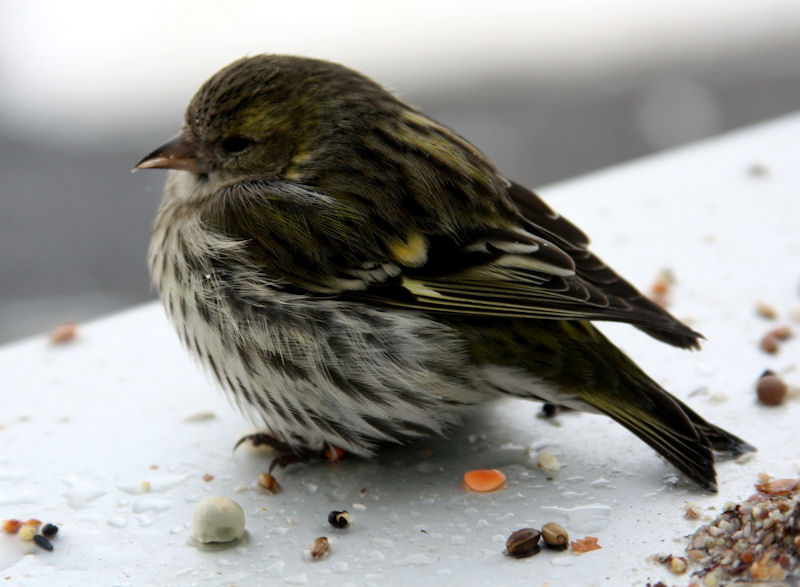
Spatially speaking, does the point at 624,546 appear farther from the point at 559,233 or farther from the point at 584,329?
the point at 559,233

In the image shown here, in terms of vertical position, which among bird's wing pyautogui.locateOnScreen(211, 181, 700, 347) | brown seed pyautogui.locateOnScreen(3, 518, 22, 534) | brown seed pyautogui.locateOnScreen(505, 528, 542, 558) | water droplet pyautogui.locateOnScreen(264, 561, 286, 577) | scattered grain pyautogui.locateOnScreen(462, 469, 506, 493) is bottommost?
brown seed pyautogui.locateOnScreen(3, 518, 22, 534)

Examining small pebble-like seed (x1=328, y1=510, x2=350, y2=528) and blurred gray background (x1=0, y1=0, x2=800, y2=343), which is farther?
blurred gray background (x1=0, y1=0, x2=800, y2=343)

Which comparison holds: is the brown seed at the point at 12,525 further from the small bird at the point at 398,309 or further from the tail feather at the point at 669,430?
the tail feather at the point at 669,430

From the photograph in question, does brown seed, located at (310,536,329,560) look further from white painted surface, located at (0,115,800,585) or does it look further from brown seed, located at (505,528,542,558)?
brown seed, located at (505,528,542,558)

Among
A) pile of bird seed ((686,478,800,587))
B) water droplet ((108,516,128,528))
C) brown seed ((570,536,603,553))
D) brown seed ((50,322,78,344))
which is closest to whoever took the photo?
pile of bird seed ((686,478,800,587))

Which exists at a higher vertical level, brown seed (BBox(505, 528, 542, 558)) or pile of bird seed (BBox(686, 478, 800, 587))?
pile of bird seed (BBox(686, 478, 800, 587))

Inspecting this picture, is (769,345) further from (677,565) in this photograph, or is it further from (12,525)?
(12,525)

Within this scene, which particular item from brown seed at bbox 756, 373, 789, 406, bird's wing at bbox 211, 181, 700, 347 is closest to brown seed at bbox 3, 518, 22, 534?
bird's wing at bbox 211, 181, 700, 347
